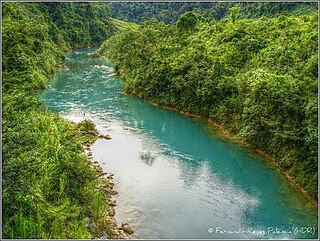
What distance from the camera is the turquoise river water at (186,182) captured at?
60.7 feet

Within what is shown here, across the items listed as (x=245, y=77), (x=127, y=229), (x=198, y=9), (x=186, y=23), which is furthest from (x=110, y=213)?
(x=198, y=9)

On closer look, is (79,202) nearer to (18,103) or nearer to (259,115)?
(18,103)

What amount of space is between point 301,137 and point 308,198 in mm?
3844

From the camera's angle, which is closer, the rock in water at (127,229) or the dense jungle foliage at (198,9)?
the rock in water at (127,229)

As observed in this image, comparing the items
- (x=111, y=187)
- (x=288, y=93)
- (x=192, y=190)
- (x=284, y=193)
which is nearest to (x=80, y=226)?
(x=111, y=187)

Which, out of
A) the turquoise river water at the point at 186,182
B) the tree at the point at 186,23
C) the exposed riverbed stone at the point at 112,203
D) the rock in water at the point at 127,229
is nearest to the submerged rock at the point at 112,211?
the turquoise river water at the point at 186,182

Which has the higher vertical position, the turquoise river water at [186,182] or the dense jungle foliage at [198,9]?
the dense jungle foliage at [198,9]

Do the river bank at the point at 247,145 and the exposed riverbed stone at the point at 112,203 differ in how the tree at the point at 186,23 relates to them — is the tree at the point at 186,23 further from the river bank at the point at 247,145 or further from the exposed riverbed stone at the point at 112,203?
the exposed riverbed stone at the point at 112,203

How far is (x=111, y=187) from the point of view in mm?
22188

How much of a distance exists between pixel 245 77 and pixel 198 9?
73.1 meters

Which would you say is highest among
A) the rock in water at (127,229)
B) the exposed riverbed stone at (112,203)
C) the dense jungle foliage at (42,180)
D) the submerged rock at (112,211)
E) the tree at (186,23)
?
the tree at (186,23)

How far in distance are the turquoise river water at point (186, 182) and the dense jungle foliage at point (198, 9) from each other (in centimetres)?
2957

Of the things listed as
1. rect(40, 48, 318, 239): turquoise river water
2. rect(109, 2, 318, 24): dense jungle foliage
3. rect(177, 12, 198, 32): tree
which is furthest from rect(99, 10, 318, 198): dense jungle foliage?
rect(109, 2, 318, 24): dense jungle foliage

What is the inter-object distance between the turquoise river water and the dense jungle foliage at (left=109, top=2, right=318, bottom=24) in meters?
29.6
